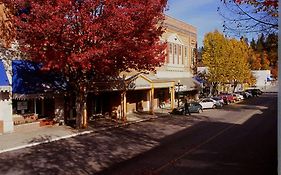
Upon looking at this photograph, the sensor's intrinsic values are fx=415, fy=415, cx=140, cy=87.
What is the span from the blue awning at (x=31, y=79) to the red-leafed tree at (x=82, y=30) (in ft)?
3.32

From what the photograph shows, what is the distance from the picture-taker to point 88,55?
2430 cm

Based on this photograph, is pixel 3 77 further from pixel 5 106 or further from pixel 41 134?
pixel 41 134

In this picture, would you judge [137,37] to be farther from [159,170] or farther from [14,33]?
[159,170]

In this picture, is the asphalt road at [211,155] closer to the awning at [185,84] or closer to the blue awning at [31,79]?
the blue awning at [31,79]

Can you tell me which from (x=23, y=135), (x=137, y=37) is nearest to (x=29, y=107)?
(x=23, y=135)

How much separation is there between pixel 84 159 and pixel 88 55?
756cm

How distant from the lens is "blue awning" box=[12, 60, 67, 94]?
26.2 meters

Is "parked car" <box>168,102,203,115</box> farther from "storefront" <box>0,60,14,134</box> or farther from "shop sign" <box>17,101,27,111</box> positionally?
"storefront" <box>0,60,14,134</box>

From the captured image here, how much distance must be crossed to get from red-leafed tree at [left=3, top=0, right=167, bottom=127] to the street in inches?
196

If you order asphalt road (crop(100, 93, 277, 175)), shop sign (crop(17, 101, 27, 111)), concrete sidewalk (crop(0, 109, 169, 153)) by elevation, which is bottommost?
asphalt road (crop(100, 93, 277, 175))

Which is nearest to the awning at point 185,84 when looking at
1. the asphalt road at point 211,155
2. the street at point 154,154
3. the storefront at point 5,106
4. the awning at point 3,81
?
the asphalt road at point 211,155

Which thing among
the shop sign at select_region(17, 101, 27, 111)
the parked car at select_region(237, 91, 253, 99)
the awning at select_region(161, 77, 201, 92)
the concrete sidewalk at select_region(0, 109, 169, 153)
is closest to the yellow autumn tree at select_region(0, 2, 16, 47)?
the shop sign at select_region(17, 101, 27, 111)

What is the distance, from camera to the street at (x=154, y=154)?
55.0 feet

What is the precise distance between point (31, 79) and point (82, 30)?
16.7 feet
